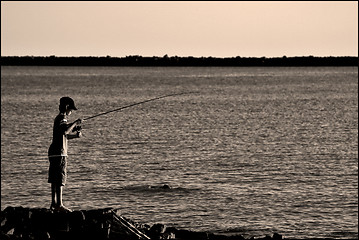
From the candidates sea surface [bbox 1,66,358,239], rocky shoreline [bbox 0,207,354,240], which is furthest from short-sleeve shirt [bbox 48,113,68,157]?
sea surface [bbox 1,66,358,239]

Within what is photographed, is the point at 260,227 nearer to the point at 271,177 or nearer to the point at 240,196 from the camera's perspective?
the point at 240,196

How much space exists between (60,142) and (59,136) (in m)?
0.13

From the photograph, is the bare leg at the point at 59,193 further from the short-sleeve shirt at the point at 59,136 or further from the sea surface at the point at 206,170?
the sea surface at the point at 206,170

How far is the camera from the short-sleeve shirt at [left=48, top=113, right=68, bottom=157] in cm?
1477

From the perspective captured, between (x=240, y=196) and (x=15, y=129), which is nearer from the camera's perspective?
(x=240, y=196)

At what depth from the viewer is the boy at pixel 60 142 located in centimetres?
1476

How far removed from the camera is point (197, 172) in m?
37.9

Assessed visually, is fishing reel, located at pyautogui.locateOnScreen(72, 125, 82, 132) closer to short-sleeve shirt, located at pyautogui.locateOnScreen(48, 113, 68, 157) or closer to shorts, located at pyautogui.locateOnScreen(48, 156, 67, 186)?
short-sleeve shirt, located at pyautogui.locateOnScreen(48, 113, 68, 157)

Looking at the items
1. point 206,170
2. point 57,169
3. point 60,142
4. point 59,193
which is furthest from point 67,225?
point 206,170

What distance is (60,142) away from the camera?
1491 centimetres

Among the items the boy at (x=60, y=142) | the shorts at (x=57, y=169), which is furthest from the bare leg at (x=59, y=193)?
the shorts at (x=57, y=169)

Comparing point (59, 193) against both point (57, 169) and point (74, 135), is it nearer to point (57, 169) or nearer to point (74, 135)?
point (57, 169)

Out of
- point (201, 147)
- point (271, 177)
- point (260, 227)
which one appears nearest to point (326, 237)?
point (260, 227)

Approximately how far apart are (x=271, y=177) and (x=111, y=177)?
5.95 metres
